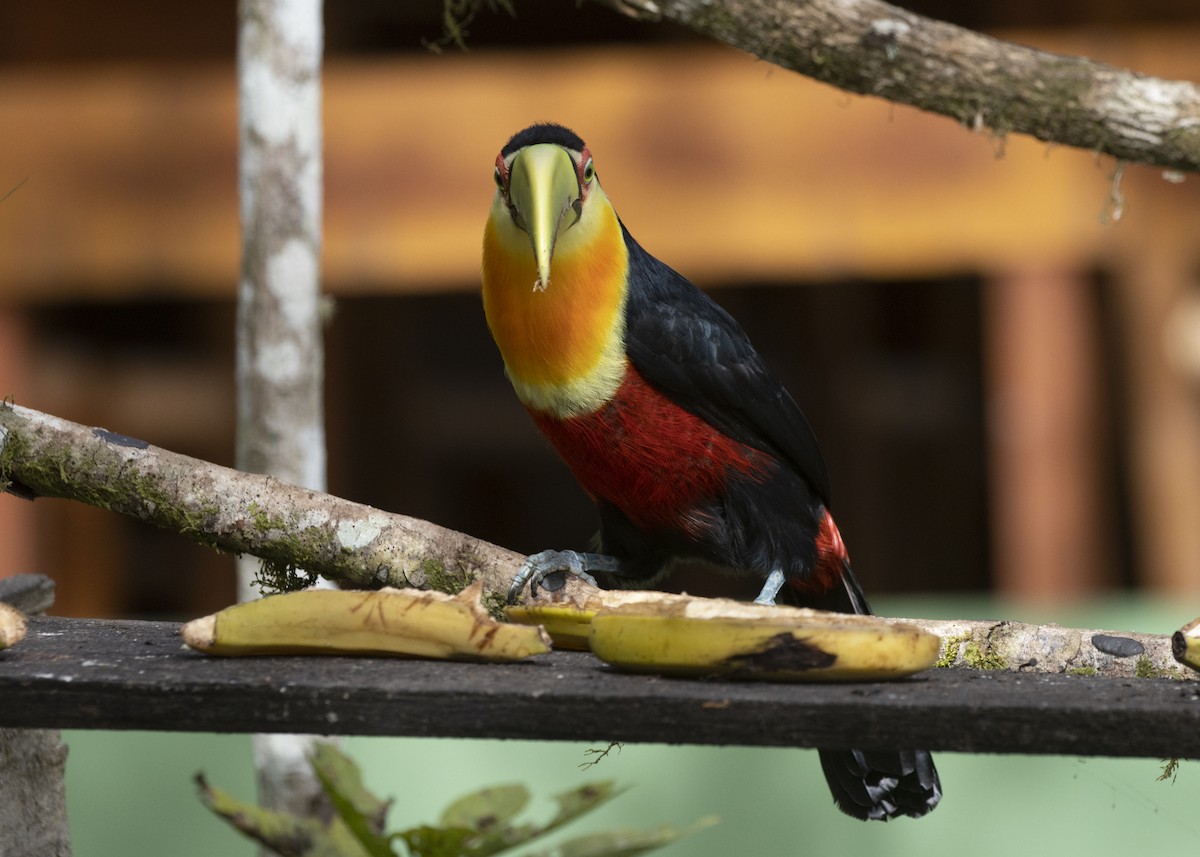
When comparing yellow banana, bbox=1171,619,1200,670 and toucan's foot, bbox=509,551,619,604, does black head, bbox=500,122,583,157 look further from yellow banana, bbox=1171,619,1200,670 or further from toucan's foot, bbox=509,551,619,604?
yellow banana, bbox=1171,619,1200,670

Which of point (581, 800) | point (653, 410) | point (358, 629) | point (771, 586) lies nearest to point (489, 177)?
point (653, 410)

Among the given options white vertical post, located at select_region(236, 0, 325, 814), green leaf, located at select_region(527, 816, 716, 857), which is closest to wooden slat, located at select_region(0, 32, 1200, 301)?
white vertical post, located at select_region(236, 0, 325, 814)

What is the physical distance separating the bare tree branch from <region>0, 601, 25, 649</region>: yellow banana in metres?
1.67

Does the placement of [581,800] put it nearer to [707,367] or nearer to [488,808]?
[488,808]

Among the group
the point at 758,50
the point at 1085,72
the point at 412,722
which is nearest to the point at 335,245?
the point at 758,50

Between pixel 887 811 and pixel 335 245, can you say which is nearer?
pixel 887 811

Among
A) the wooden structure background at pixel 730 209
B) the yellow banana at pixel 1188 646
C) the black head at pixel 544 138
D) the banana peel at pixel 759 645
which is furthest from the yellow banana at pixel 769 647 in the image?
the wooden structure background at pixel 730 209

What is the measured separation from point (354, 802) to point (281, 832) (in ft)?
0.29

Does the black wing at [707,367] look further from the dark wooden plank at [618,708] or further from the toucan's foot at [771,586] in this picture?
the dark wooden plank at [618,708]

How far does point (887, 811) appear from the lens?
2.72 meters

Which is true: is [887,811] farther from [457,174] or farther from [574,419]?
[457,174]

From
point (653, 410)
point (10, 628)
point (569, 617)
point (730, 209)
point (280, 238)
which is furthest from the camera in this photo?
point (730, 209)

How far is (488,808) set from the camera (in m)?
1.85

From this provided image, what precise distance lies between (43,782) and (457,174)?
295cm
